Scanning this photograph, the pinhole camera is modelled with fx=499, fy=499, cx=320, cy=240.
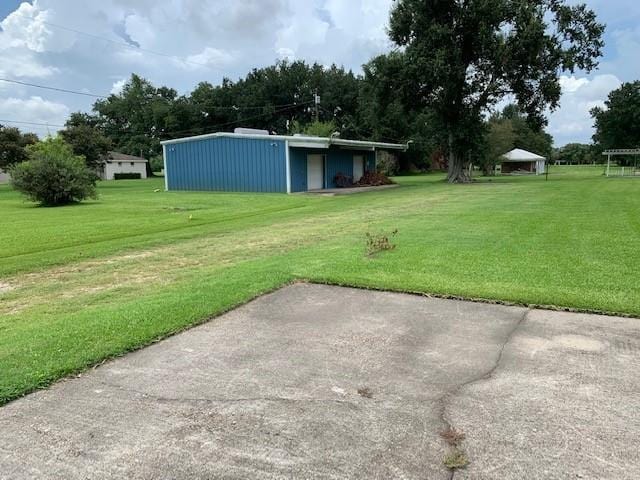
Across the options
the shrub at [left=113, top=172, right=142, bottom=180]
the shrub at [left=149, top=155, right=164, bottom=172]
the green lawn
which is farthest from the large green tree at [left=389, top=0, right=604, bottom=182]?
the shrub at [left=149, top=155, right=164, bottom=172]

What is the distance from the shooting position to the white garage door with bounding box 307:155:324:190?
26.6m

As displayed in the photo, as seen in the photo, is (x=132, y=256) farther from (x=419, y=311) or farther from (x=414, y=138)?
(x=414, y=138)

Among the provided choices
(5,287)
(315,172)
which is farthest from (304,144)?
(5,287)

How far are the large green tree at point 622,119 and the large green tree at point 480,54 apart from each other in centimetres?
2676

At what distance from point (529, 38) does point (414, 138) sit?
Answer: 81.3ft

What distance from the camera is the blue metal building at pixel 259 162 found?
24703 millimetres

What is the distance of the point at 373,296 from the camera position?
5.19m

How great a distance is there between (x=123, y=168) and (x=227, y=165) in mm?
38640

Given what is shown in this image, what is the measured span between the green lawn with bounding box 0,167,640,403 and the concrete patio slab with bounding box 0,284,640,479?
53cm

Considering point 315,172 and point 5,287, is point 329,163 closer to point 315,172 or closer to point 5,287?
point 315,172

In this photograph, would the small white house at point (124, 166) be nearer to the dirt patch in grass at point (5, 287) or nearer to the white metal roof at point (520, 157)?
the white metal roof at point (520, 157)

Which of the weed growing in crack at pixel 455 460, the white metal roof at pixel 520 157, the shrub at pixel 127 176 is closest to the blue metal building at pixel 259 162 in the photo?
the weed growing in crack at pixel 455 460

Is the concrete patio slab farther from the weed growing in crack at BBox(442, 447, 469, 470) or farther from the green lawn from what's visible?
the green lawn

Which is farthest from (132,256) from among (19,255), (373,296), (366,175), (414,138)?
(414,138)
